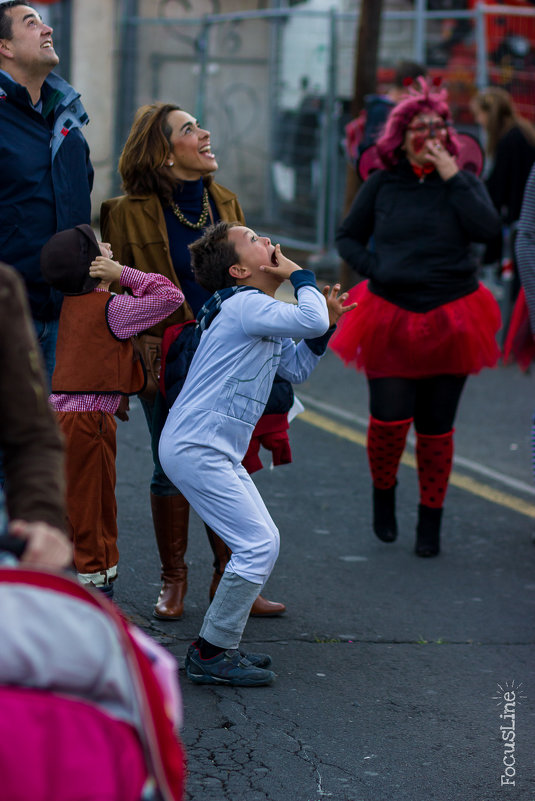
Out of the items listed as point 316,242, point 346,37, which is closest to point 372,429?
point 316,242

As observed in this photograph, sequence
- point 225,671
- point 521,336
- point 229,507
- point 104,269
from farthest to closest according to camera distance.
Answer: point 521,336
point 104,269
point 225,671
point 229,507

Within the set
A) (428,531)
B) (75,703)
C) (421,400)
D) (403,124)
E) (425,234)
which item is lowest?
(428,531)

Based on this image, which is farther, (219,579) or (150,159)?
(219,579)

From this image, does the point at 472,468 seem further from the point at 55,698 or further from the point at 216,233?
the point at 55,698

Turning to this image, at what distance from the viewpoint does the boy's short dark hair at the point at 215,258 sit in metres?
4.14

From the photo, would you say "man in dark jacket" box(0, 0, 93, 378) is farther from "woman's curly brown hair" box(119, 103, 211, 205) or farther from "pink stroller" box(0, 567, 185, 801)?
"pink stroller" box(0, 567, 185, 801)

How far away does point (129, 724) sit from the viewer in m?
1.96

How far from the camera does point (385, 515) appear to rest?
18.9ft

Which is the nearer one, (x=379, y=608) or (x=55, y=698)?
(x=55, y=698)

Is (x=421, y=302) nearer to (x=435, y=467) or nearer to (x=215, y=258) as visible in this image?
(x=435, y=467)

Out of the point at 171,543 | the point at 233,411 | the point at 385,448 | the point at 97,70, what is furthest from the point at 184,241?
the point at 97,70

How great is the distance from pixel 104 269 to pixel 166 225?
635 millimetres

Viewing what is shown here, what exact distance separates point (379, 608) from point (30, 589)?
10.4ft

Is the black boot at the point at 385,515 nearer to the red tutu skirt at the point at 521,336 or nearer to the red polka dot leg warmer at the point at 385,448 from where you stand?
the red polka dot leg warmer at the point at 385,448
